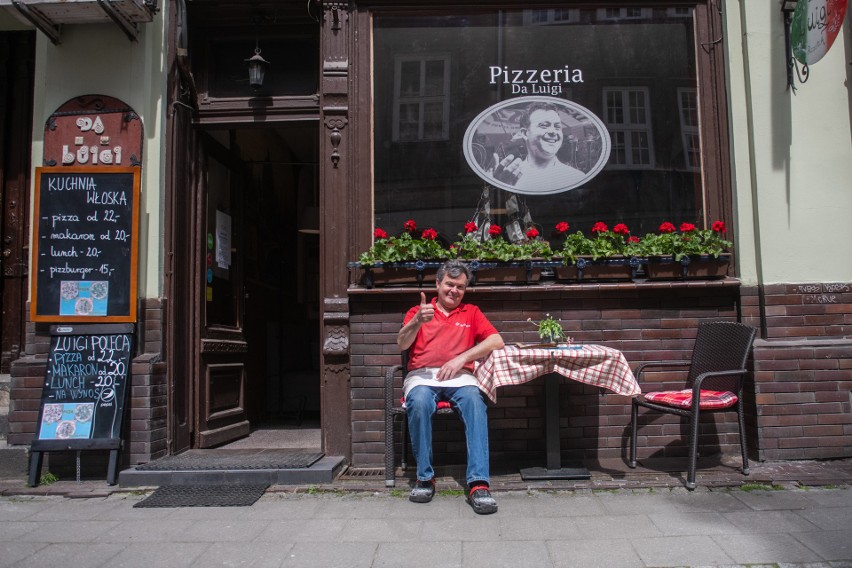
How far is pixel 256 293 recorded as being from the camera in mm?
7438

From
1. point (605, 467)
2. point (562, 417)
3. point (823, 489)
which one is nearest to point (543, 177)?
point (562, 417)

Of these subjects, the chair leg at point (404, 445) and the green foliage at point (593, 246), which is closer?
the chair leg at point (404, 445)

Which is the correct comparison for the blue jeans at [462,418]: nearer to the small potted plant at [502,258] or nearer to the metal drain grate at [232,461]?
the metal drain grate at [232,461]

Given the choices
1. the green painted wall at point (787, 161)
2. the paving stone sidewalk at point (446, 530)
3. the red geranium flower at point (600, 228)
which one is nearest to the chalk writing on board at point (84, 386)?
the paving stone sidewalk at point (446, 530)

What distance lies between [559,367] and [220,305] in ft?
11.1

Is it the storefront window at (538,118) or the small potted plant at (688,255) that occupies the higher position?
the storefront window at (538,118)

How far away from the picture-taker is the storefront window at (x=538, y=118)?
5672 mm

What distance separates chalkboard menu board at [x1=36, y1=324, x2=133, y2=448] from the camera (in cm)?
505

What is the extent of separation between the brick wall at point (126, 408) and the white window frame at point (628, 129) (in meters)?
4.03

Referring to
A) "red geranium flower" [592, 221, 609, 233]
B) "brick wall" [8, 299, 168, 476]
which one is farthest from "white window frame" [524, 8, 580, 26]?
"brick wall" [8, 299, 168, 476]

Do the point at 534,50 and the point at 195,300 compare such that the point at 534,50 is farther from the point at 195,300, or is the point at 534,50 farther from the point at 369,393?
the point at 195,300

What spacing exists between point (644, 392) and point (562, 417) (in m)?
0.66

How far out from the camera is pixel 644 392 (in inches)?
211

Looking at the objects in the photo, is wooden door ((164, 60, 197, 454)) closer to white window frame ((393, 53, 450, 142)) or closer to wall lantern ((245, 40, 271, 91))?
wall lantern ((245, 40, 271, 91))
